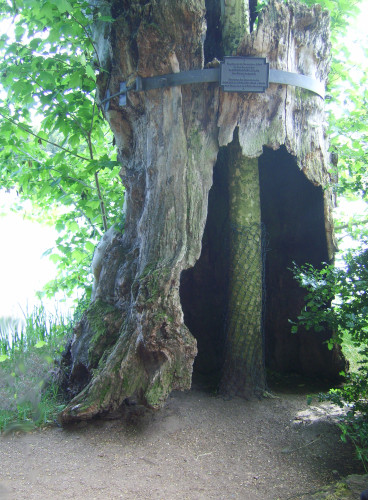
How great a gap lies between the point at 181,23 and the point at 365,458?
3.40 m

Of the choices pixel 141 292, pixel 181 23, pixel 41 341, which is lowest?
pixel 41 341

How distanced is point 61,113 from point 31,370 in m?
2.70

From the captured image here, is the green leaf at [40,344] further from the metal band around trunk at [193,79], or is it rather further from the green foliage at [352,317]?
the green foliage at [352,317]

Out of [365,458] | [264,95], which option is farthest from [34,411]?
[264,95]

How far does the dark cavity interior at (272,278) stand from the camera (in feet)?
16.1

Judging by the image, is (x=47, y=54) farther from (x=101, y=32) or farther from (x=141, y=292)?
(x=141, y=292)

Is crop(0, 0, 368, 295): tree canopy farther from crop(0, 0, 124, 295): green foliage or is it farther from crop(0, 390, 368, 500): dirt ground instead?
crop(0, 390, 368, 500): dirt ground

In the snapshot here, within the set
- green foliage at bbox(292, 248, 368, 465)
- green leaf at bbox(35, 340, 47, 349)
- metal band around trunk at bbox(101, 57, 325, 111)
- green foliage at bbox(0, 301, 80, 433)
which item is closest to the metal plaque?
metal band around trunk at bbox(101, 57, 325, 111)

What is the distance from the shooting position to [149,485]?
2.97 metres

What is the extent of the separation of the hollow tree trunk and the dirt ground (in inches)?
10.1

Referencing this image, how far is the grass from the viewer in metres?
4.00

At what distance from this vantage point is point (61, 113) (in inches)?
203

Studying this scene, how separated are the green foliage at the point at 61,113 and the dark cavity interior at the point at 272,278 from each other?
1.08 meters

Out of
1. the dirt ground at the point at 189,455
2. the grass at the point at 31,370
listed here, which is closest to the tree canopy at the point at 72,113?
the grass at the point at 31,370
